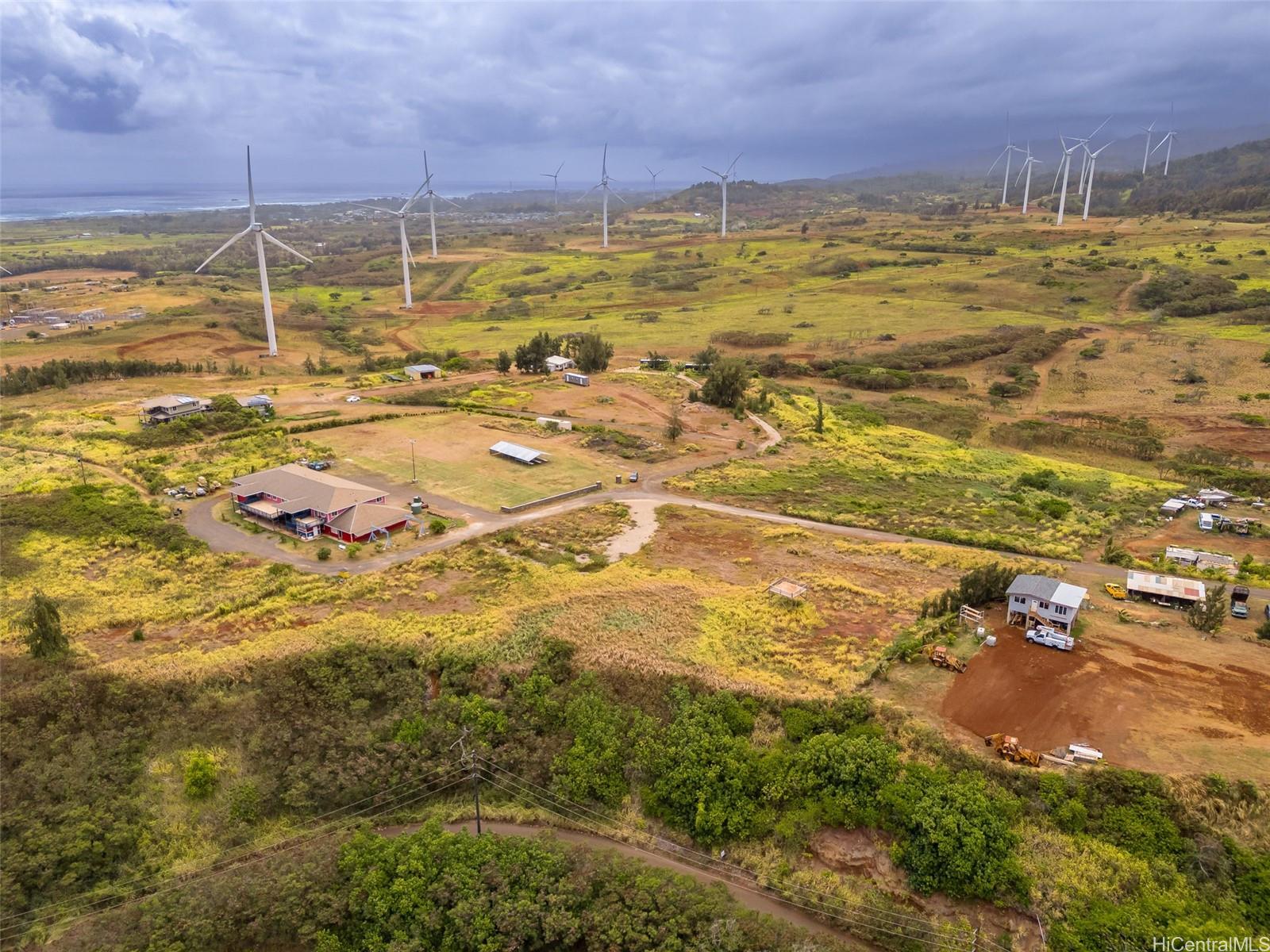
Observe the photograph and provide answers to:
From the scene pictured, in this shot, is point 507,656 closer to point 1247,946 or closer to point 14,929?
point 14,929

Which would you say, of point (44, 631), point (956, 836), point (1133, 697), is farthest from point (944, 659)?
point (44, 631)

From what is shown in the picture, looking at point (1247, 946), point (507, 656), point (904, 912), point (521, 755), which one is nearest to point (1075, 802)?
point (1247, 946)

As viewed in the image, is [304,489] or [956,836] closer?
[956,836]

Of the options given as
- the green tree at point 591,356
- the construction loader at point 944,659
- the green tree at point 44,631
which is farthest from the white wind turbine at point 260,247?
the construction loader at point 944,659

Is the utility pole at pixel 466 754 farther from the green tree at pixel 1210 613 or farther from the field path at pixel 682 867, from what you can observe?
the green tree at pixel 1210 613

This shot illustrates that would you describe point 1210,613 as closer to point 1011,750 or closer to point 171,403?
point 1011,750

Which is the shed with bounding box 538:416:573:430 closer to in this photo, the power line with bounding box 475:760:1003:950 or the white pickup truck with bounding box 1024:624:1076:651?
the power line with bounding box 475:760:1003:950
